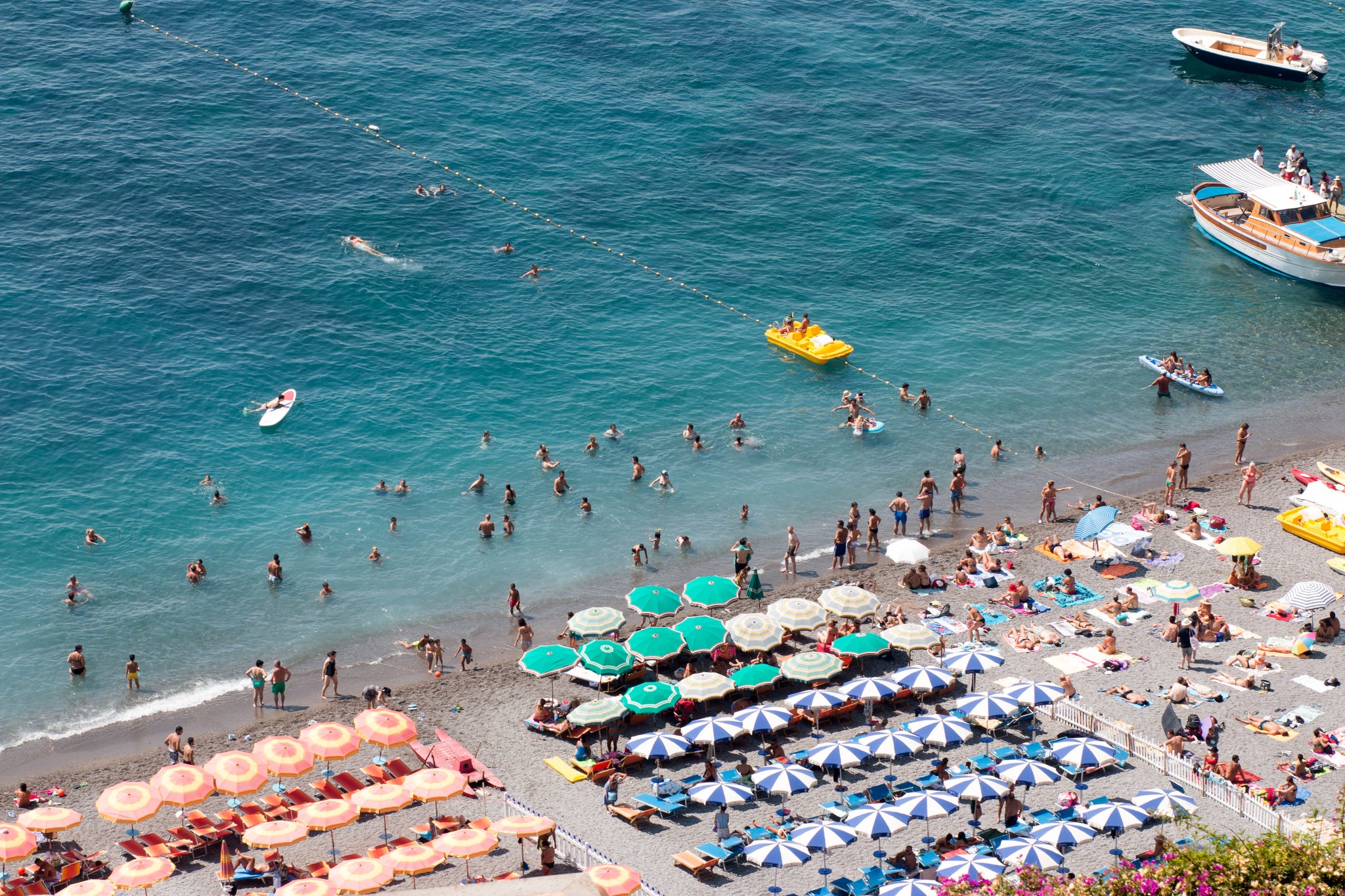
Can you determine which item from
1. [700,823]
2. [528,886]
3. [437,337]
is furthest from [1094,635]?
[437,337]

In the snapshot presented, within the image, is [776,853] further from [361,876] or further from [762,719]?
[361,876]

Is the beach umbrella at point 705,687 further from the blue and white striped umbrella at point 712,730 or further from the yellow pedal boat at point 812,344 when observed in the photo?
the yellow pedal boat at point 812,344

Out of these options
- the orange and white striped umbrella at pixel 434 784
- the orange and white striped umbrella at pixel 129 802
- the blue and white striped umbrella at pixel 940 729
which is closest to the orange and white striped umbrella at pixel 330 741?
the orange and white striped umbrella at pixel 434 784

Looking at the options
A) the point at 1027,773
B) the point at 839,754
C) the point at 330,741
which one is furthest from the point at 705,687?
the point at 330,741

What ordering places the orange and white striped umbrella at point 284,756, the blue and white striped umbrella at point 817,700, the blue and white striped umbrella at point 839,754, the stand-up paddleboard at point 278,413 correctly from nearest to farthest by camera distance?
1. the blue and white striped umbrella at point 839,754
2. the orange and white striped umbrella at point 284,756
3. the blue and white striped umbrella at point 817,700
4. the stand-up paddleboard at point 278,413

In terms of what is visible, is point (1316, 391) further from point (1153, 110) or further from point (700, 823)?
point (700, 823)

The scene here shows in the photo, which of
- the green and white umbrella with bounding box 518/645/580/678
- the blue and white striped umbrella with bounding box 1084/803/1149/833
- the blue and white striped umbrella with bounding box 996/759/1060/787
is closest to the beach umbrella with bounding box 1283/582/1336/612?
the blue and white striped umbrella with bounding box 996/759/1060/787

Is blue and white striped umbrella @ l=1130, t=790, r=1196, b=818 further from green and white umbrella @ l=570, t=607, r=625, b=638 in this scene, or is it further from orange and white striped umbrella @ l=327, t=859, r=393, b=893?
orange and white striped umbrella @ l=327, t=859, r=393, b=893
